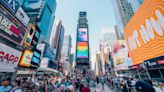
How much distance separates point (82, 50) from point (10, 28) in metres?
24.4

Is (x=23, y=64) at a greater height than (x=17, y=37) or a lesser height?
lesser

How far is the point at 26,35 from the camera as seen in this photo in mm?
12930

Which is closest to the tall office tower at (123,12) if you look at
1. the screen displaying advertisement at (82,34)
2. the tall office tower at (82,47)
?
the screen displaying advertisement at (82,34)

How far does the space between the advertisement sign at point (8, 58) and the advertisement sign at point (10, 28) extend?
98 centimetres

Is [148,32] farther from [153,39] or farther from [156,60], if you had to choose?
[156,60]

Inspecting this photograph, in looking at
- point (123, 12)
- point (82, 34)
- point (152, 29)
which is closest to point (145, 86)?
point (152, 29)

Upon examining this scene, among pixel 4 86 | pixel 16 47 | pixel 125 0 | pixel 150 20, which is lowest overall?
pixel 4 86

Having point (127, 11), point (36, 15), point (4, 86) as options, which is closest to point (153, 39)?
point (4, 86)

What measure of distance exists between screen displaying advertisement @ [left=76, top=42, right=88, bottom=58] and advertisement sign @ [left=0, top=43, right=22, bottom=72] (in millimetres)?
21316

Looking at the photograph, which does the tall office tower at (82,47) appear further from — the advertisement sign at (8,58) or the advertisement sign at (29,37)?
the advertisement sign at (8,58)

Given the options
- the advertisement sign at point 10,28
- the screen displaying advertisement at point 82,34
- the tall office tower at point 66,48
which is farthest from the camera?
the tall office tower at point 66,48

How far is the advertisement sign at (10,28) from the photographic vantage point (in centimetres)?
873

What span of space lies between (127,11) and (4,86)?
9916 centimetres

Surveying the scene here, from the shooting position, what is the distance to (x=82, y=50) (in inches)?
1283
